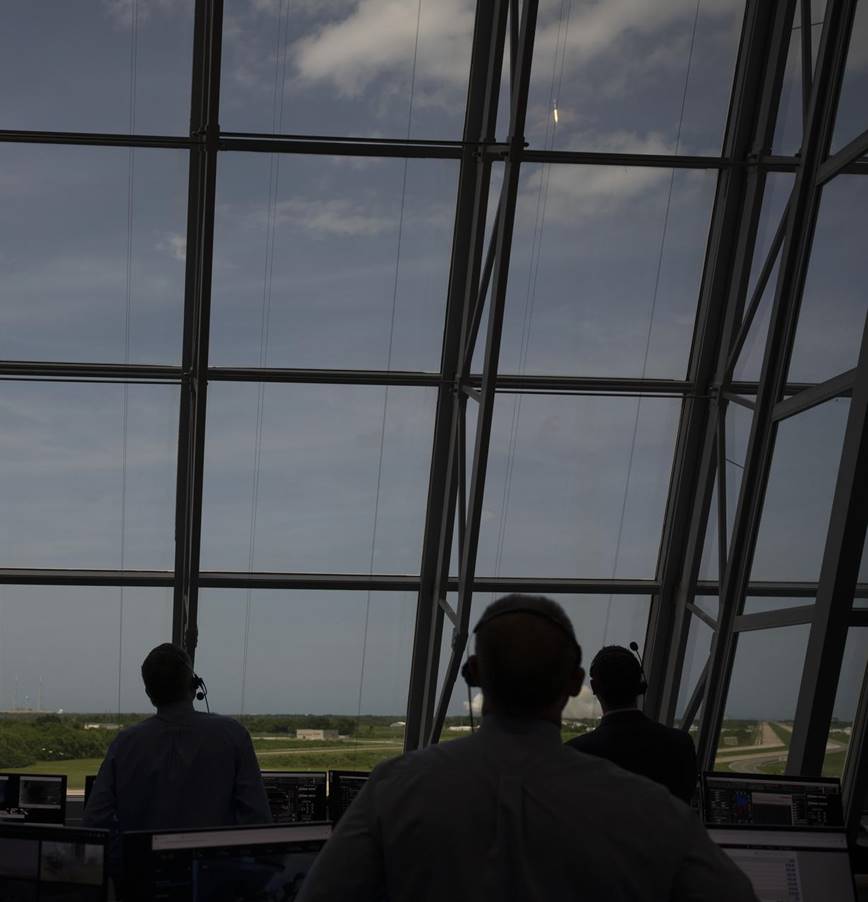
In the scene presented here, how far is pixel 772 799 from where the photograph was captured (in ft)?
13.5

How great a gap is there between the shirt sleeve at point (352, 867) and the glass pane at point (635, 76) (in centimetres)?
695

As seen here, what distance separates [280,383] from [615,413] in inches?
94.5

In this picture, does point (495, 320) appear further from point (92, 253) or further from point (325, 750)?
point (325, 750)

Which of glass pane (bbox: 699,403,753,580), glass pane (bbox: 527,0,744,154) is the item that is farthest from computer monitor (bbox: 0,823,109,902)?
glass pane (bbox: 527,0,744,154)

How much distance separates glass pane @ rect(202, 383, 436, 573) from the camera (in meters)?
8.28

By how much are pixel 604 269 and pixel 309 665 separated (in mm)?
3539

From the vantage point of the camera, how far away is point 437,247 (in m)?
8.12

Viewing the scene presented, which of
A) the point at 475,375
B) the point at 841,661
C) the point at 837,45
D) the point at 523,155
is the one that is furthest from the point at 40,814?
the point at 837,45

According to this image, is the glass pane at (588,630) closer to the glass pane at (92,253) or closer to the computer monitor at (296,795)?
the glass pane at (92,253)

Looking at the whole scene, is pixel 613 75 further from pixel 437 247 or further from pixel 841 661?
pixel 841 661

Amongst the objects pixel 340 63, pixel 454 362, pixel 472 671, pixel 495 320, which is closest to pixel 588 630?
pixel 454 362

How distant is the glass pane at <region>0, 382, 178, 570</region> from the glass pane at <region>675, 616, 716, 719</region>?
3.82 metres

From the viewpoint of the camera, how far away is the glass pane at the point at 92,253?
785 cm

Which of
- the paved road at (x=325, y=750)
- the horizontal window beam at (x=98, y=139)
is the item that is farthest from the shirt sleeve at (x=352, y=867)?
the paved road at (x=325, y=750)
